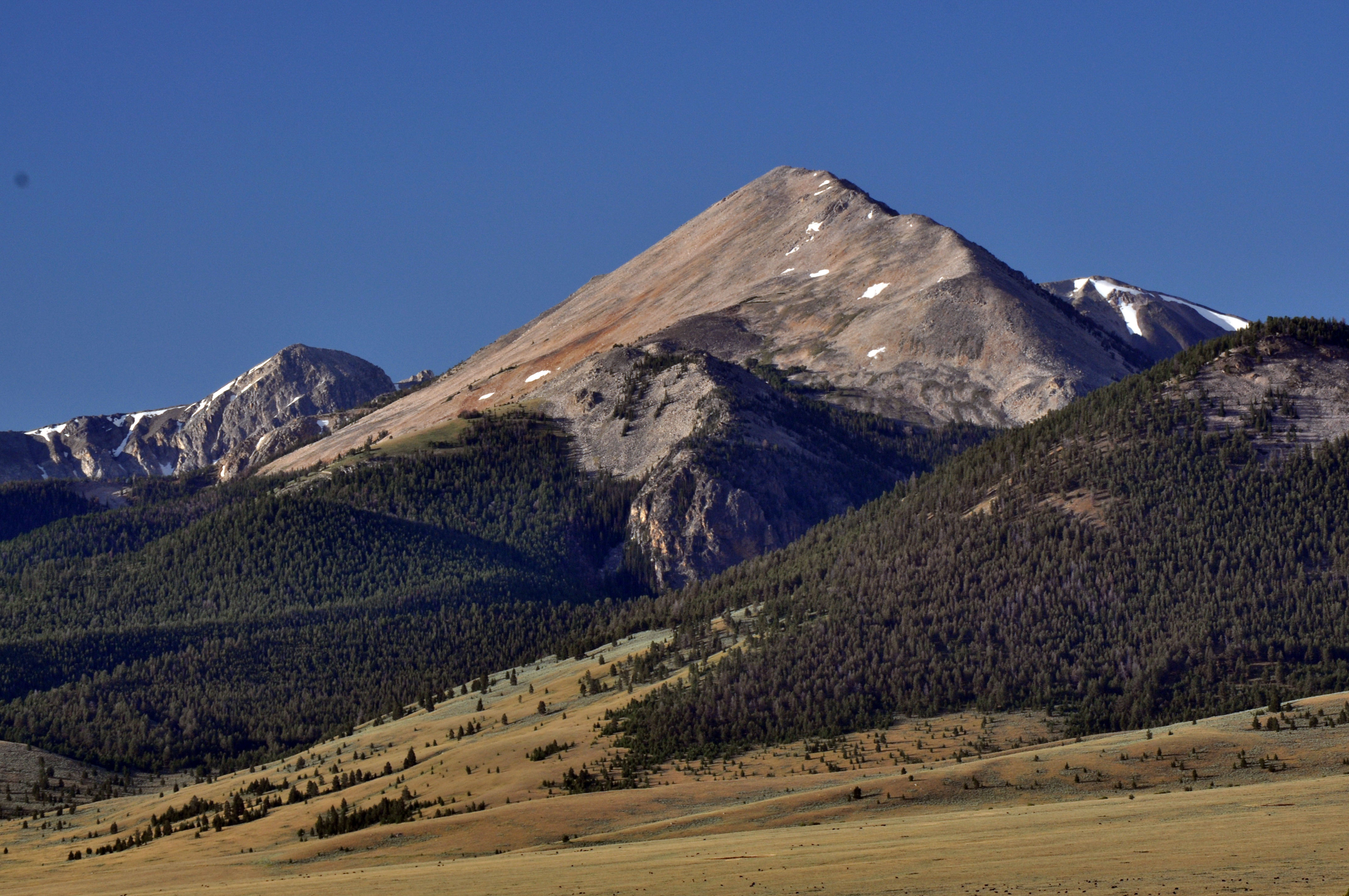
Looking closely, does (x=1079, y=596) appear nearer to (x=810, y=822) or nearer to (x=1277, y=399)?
(x=1277, y=399)

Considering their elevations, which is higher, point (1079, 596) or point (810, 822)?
point (1079, 596)

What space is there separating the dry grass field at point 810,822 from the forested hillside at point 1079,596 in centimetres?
734

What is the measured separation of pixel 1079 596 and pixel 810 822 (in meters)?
83.6

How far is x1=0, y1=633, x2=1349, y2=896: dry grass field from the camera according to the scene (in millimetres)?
57594

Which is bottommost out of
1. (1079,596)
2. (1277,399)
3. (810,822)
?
(810,822)

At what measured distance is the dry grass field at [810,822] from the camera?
Result: 2267 inches

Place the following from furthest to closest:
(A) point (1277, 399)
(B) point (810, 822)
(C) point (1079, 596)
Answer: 1. (A) point (1277, 399)
2. (C) point (1079, 596)
3. (B) point (810, 822)

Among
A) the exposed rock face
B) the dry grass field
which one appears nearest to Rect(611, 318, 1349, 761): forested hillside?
the exposed rock face

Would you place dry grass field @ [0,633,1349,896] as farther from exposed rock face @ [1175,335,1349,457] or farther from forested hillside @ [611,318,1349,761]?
exposed rock face @ [1175,335,1349,457]

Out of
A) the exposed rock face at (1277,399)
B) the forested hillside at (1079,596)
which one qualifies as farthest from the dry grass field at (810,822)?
the exposed rock face at (1277,399)

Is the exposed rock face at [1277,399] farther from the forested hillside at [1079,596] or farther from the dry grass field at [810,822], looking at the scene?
the dry grass field at [810,822]

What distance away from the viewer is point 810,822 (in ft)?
278

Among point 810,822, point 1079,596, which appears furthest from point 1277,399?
point 810,822

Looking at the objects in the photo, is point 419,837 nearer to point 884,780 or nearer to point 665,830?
point 665,830
